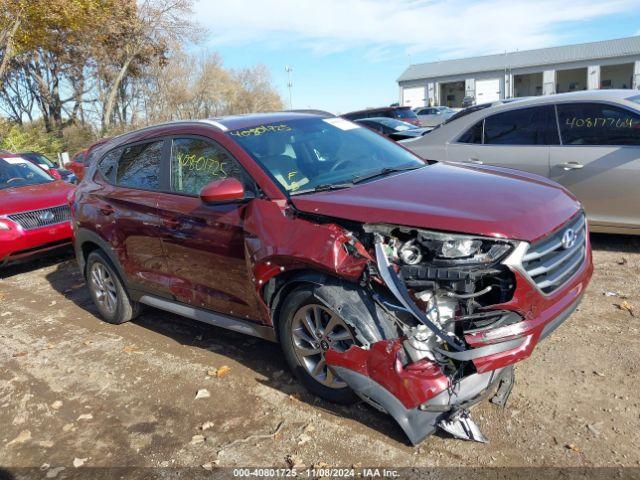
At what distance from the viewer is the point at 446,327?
9.80 feet

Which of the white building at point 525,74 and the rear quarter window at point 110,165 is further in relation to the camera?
the white building at point 525,74

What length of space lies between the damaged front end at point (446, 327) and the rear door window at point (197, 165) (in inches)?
57.2

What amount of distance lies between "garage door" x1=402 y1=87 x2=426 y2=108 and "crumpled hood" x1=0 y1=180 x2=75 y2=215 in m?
56.6

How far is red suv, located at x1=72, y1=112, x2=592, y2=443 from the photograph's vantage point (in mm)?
2918

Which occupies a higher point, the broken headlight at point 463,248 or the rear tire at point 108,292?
the broken headlight at point 463,248

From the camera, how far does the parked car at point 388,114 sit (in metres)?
19.8

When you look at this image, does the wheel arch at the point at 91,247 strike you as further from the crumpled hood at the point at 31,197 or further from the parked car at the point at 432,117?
the parked car at the point at 432,117

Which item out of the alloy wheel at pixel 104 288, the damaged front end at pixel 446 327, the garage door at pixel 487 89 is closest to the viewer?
the damaged front end at pixel 446 327

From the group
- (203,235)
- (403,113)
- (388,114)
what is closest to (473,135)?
(203,235)

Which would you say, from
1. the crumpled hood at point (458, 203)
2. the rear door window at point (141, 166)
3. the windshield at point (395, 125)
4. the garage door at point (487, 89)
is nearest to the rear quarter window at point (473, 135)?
the crumpled hood at point (458, 203)

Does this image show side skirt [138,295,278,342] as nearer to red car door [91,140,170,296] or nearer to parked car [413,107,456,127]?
red car door [91,140,170,296]

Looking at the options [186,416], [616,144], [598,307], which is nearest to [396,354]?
[186,416]

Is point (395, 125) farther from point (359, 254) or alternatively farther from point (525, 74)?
point (525, 74)

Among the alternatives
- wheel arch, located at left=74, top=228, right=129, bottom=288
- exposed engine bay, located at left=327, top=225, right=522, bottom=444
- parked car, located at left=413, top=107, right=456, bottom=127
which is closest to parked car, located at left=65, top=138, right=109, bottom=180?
wheel arch, located at left=74, top=228, right=129, bottom=288
